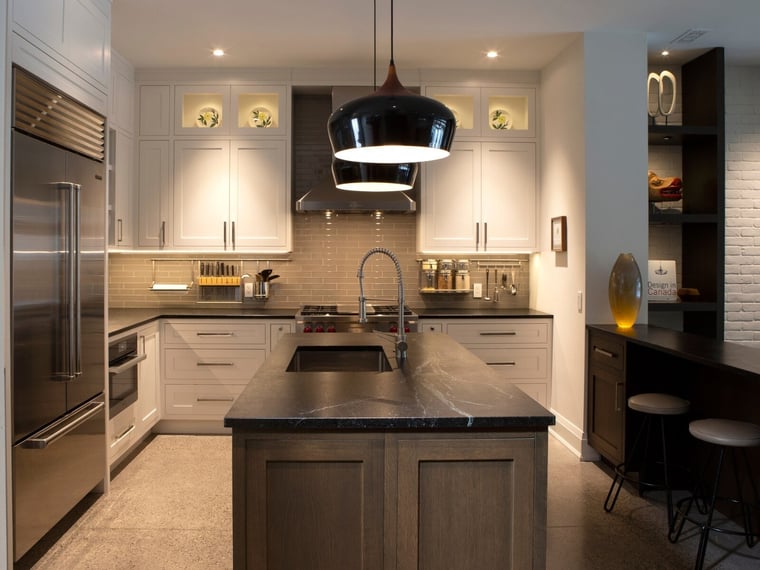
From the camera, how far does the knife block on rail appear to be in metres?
5.42

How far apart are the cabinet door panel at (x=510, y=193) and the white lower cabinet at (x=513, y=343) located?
68cm

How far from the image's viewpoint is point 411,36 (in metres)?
4.40

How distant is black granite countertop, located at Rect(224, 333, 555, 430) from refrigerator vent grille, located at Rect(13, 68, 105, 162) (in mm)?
1469

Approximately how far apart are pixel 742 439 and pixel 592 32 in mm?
2867

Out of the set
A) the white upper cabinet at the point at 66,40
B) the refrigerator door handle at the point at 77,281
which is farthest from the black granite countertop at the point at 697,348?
the white upper cabinet at the point at 66,40

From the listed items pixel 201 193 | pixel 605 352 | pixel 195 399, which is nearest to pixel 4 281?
pixel 195 399

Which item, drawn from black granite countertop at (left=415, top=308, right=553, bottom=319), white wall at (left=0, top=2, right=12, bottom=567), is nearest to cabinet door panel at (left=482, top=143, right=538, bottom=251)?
black granite countertop at (left=415, top=308, right=553, bottom=319)

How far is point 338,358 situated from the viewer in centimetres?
315

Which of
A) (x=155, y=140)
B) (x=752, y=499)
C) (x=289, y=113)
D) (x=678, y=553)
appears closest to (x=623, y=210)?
(x=752, y=499)

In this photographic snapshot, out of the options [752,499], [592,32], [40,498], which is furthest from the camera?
[592,32]

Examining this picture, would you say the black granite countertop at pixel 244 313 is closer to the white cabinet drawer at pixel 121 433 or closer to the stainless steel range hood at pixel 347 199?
the white cabinet drawer at pixel 121 433

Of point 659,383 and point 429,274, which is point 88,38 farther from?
point 659,383

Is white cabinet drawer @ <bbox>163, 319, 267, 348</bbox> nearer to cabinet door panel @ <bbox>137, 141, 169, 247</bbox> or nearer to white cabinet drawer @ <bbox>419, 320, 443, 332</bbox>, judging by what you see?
cabinet door panel @ <bbox>137, 141, 169, 247</bbox>

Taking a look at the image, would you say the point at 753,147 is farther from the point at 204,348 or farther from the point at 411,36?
the point at 204,348
